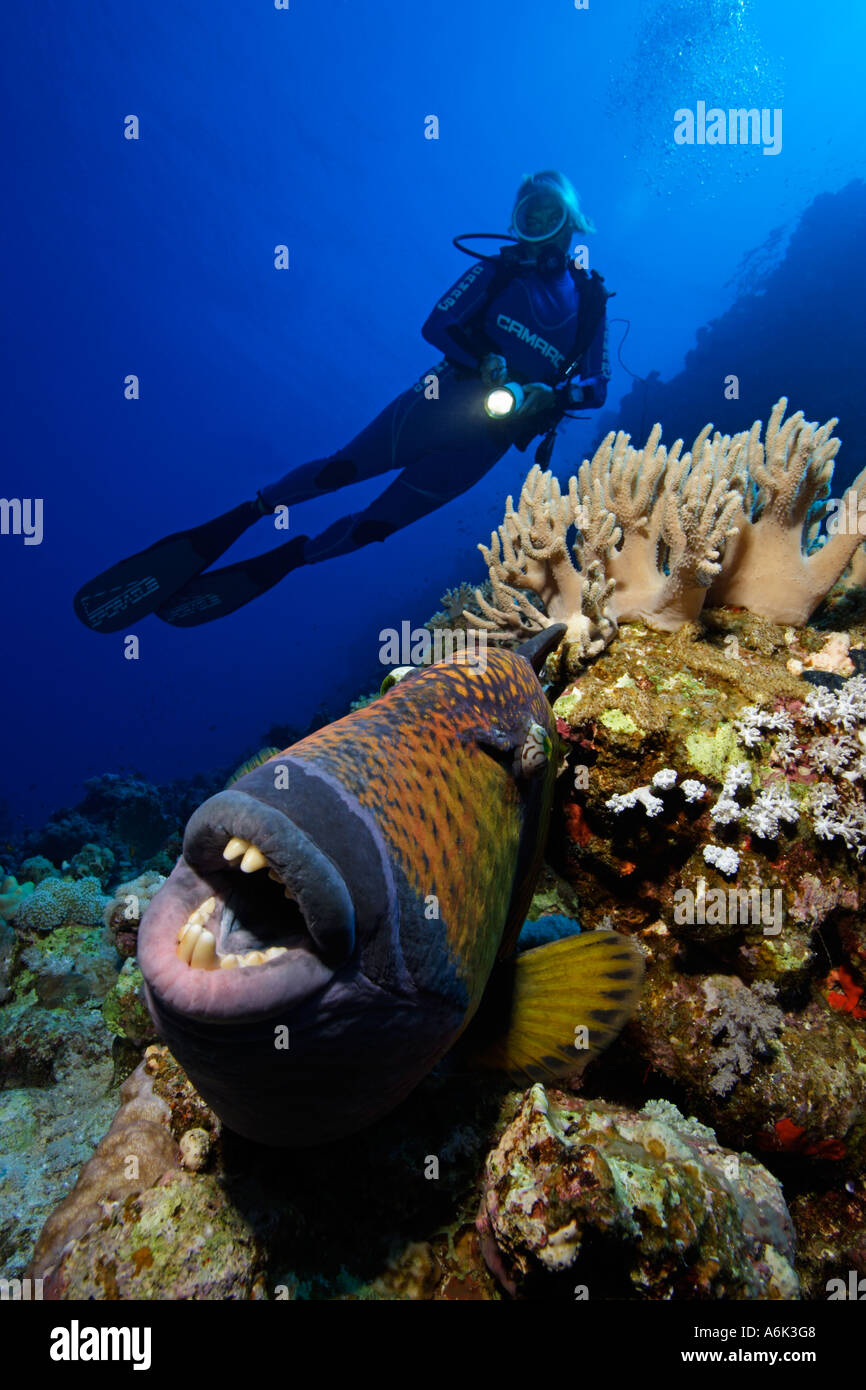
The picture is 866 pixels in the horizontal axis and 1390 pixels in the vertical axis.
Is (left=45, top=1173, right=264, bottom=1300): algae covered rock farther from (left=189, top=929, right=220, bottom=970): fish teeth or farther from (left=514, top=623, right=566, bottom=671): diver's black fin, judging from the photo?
(left=514, top=623, right=566, bottom=671): diver's black fin

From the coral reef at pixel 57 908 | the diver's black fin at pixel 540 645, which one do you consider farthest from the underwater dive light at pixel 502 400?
the coral reef at pixel 57 908

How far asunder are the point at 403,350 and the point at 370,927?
97731 millimetres

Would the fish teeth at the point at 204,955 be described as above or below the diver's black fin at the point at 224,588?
below

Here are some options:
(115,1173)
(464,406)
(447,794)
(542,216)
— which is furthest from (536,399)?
(115,1173)

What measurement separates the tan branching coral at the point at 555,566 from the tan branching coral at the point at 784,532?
2.77 ft

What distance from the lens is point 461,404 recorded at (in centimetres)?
889

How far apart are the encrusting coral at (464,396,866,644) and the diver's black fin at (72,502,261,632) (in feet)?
21.2

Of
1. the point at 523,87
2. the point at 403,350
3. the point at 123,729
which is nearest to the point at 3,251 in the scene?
the point at 403,350

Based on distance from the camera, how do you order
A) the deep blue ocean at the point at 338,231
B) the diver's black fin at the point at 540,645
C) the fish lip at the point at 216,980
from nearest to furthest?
1. the fish lip at the point at 216,980
2. the diver's black fin at the point at 540,645
3. the deep blue ocean at the point at 338,231

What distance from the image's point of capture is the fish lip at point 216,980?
3.41 feet

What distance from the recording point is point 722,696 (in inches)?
120

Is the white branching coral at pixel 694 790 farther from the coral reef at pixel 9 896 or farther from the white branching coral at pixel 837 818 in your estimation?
the coral reef at pixel 9 896

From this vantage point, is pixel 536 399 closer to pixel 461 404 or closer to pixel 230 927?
pixel 461 404
